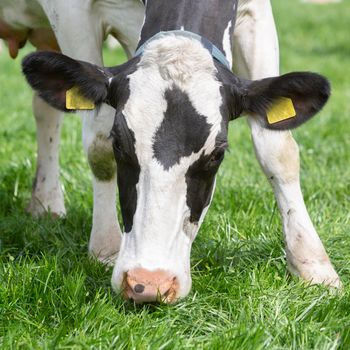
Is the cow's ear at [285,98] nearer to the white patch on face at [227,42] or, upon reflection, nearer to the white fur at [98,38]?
the white patch on face at [227,42]

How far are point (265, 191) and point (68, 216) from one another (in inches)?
49.2

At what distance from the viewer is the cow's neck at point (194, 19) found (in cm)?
425

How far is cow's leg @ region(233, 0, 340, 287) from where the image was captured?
4566mm

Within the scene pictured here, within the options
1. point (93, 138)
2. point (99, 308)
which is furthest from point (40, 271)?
point (93, 138)

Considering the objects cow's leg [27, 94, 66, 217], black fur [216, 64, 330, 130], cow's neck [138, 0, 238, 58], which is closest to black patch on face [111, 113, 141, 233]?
black fur [216, 64, 330, 130]

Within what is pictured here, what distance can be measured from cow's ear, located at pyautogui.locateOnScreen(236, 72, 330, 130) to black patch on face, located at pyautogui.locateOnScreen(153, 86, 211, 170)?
37cm

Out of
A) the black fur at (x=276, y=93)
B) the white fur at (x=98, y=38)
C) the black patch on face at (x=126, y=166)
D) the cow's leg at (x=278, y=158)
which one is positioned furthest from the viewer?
the white fur at (x=98, y=38)

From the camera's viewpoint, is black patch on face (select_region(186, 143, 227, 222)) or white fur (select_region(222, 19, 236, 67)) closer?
black patch on face (select_region(186, 143, 227, 222))

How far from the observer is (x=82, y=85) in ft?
13.6

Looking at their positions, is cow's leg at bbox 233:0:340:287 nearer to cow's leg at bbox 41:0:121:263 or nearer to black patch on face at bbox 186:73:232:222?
black patch on face at bbox 186:73:232:222

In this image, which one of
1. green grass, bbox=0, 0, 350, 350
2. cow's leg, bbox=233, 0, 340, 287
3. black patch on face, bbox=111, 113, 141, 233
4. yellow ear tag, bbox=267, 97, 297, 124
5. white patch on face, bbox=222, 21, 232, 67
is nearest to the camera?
green grass, bbox=0, 0, 350, 350

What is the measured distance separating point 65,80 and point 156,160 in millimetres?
718

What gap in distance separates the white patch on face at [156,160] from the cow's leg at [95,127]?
0.99 metres

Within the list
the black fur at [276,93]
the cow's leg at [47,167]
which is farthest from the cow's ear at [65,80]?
the cow's leg at [47,167]
